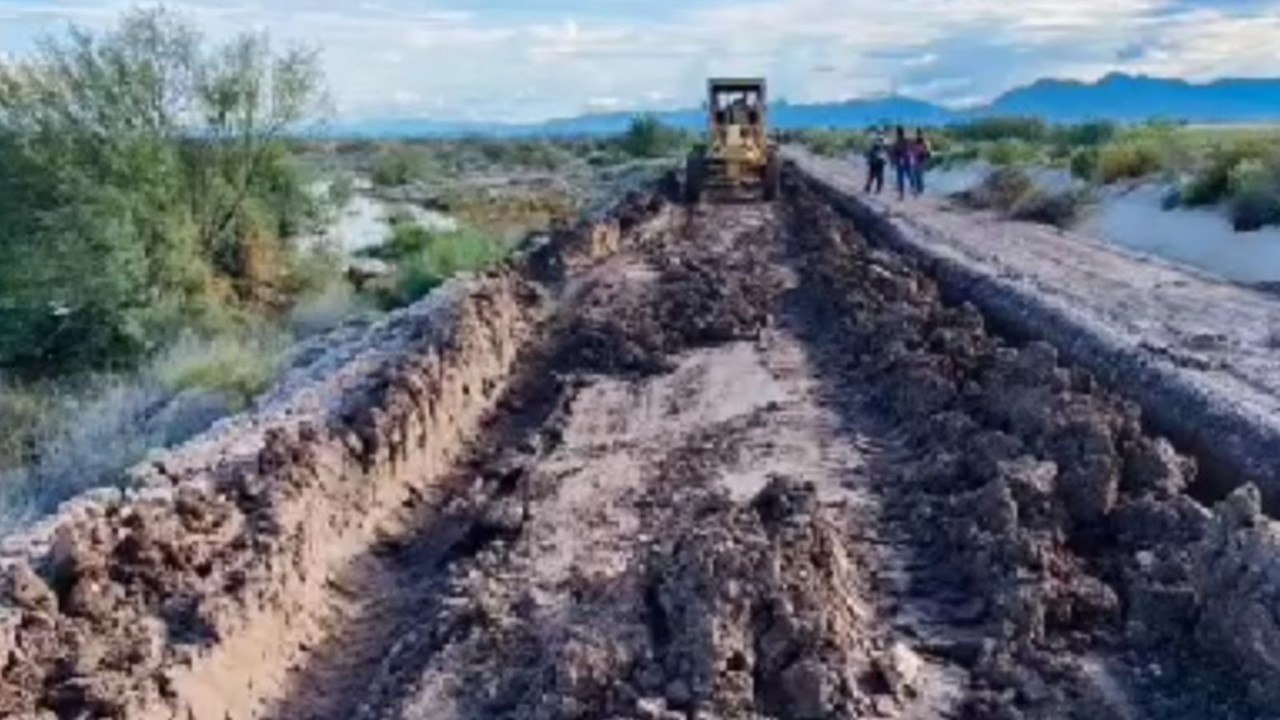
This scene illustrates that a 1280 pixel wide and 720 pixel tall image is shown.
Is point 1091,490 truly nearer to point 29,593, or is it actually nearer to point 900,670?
point 900,670

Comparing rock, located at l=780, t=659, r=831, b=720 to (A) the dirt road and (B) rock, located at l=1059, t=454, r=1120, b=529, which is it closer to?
(B) rock, located at l=1059, t=454, r=1120, b=529

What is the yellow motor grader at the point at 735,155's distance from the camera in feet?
132

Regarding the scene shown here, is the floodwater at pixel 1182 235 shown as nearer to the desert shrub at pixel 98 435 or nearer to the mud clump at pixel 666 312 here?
the mud clump at pixel 666 312

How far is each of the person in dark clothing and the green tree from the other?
A: 14.4m

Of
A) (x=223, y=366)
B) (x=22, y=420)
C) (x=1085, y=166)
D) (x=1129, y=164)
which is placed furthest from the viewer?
(x=1085, y=166)

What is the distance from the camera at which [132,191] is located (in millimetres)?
30109

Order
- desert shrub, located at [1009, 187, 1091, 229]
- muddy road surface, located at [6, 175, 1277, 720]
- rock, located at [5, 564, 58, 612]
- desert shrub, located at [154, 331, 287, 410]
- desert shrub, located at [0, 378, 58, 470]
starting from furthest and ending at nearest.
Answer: desert shrub, located at [1009, 187, 1091, 229], desert shrub, located at [154, 331, 287, 410], desert shrub, located at [0, 378, 58, 470], rock, located at [5, 564, 58, 612], muddy road surface, located at [6, 175, 1277, 720]

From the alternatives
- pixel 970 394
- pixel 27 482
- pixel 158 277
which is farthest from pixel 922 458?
pixel 158 277

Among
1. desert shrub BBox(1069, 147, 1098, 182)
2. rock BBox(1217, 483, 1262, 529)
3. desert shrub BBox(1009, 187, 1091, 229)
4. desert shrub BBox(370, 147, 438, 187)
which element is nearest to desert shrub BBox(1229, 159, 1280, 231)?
desert shrub BBox(1009, 187, 1091, 229)

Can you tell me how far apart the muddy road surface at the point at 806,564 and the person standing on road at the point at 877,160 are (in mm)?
25827

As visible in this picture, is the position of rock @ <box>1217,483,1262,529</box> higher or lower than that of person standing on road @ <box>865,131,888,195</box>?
higher

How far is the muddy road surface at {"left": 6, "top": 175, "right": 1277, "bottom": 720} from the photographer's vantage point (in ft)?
28.6

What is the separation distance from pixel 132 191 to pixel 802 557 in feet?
73.9

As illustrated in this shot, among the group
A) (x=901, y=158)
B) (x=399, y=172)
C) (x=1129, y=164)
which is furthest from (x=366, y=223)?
(x=399, y=172)
